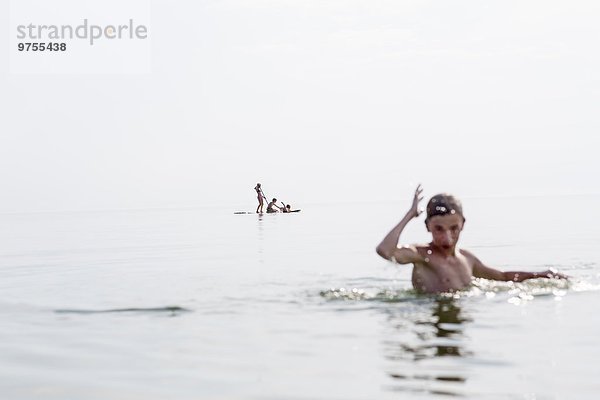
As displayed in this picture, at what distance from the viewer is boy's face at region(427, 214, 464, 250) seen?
32.1 ft

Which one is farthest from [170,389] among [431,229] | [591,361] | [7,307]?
[7,307]

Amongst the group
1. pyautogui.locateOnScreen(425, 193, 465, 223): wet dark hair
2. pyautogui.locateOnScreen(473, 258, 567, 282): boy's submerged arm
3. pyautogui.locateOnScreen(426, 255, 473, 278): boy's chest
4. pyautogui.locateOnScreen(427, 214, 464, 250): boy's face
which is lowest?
pyautogui.locateOnScreen(473, 258, 567, 282): boy's submerged arm

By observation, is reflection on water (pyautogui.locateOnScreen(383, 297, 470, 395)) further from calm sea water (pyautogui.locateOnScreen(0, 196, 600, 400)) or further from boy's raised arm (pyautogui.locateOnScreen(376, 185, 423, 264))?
boy's raised arm (pyautogui.locateOnScreen(376, 185, 423, 264))

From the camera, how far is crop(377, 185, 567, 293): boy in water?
958 cm

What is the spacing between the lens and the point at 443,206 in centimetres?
971

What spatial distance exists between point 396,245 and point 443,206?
26.9 inches

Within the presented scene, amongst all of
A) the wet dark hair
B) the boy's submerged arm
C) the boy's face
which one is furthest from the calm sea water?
the wet dark hair

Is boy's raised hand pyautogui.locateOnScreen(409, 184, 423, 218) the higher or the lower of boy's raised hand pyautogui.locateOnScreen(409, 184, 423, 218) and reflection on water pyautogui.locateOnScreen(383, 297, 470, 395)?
the higher

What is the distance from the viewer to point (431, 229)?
10.0m

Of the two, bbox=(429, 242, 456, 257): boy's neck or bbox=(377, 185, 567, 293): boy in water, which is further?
bbox=(429, 242, 456, 257): boy's neck

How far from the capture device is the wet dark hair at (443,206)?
9.71 metres

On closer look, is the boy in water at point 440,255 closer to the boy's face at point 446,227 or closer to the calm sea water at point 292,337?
the boy's face at point 446,227

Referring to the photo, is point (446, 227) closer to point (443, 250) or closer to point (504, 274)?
point (443, 250)

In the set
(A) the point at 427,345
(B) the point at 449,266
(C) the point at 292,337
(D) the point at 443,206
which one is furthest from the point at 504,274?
(A) the point at 427,345
